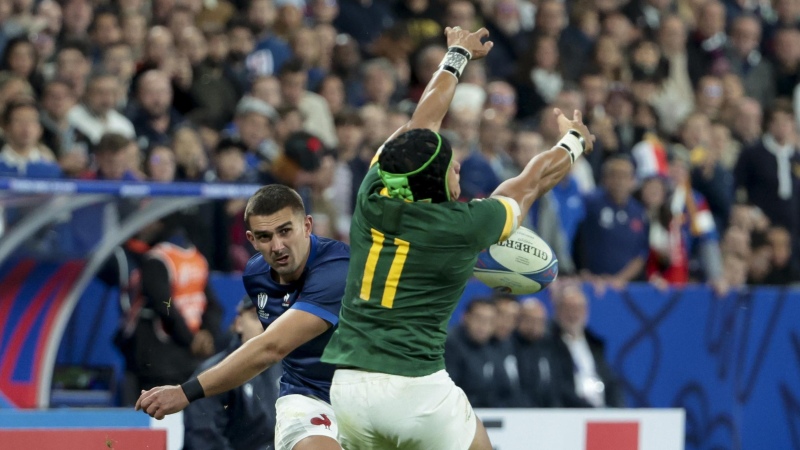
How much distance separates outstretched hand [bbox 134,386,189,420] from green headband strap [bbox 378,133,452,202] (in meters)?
1.16

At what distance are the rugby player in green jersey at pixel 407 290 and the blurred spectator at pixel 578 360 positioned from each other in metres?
5.46

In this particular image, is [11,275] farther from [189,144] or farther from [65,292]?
[189,144]

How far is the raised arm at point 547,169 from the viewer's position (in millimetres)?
6039

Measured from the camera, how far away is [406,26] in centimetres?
1413

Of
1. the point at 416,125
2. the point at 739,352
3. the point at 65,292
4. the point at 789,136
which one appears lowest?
the point at 739,352

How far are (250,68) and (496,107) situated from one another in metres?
2.30

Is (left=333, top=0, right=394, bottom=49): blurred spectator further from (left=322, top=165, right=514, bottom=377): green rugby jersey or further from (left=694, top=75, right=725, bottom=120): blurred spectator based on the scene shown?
(left=322, top=165, right=514, bottom=377): green rugby jersey

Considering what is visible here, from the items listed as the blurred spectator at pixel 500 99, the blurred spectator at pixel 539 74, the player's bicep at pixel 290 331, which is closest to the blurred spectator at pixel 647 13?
the blurred spectator at pixel 539 74

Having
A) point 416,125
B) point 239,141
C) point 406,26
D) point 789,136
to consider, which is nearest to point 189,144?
point 239,141

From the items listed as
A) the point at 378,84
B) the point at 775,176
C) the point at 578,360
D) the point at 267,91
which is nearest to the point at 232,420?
the point at 578,360

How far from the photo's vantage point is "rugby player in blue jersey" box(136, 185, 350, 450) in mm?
5891

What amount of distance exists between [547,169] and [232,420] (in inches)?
88.8

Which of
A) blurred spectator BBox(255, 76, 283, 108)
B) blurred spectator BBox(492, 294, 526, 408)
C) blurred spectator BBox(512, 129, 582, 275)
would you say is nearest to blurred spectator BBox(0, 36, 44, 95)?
blurred spectator BBox(255, 76, 283, 108)

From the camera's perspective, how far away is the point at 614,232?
12.4 meters
